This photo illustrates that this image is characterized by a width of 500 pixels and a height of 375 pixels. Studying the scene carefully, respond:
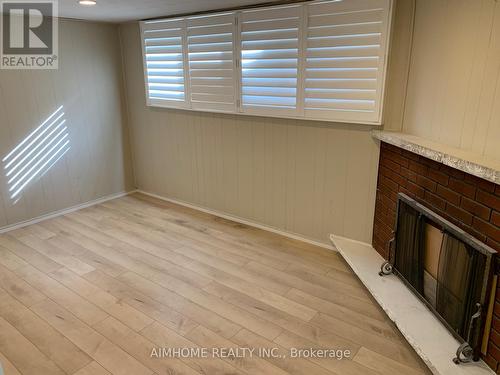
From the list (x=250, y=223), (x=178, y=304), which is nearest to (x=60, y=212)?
(x=250, y=223)

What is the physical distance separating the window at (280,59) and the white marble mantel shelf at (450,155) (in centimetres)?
33

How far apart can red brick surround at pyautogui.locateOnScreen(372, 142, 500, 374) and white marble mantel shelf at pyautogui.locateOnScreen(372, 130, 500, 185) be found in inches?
3.7

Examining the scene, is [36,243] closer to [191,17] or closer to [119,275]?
[119,275]

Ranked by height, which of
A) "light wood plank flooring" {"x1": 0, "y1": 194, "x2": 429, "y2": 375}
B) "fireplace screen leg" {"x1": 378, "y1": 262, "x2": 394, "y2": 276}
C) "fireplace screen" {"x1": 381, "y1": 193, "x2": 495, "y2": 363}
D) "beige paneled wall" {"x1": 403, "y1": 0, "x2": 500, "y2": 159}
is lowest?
"light wood plank flooring" {"x1": 0, "y1": 194, "x2": 429, "y2": 375}

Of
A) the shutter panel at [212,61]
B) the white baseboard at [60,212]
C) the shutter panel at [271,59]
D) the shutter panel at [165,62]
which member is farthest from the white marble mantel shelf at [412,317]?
the white baseboard at [60,212]

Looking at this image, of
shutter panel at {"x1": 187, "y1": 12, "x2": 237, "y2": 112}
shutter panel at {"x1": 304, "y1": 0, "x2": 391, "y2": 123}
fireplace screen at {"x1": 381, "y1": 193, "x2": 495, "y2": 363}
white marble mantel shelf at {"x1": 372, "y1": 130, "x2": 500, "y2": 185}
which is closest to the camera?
white marble mantel shelf at {"x1": 372, "y1": 130, "x2": 500, "y2": 185}

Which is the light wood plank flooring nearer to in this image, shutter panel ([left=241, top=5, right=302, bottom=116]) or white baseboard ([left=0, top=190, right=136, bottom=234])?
white baseboard ([left=0, top=190, right=136, bottom=234])

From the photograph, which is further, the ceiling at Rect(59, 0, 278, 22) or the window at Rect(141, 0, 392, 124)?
the ceiling at Rect(59, 0, 278, 22)

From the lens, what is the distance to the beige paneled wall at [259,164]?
2.99 m

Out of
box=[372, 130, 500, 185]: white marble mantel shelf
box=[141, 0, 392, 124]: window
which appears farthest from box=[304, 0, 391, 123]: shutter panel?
box=[372, 130, 500, 185]: white marble mantel shelf

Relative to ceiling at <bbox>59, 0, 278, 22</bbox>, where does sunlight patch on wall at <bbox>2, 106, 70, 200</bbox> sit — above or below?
below

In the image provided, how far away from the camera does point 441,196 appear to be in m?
2.09

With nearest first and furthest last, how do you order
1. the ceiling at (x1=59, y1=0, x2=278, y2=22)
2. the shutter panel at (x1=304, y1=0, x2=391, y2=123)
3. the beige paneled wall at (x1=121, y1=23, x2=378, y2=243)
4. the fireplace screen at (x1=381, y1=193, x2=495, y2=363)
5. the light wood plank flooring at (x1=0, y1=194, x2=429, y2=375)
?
the fireplace screen at (x1=381, y1=193, x2=495, y2=363)
the light wood plank flooring at (x1=0, y1=194, x2=429, y2=375)
the shutter panel at (x1=304, y1=0, x2=391, y2=123)
the ceiling at (x1=59, y1=0, x2=278, y2=22)
the beige paneled wall at (x1=121, y1=23, x2=378, y2=243)

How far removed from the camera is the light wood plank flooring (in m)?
1.99
